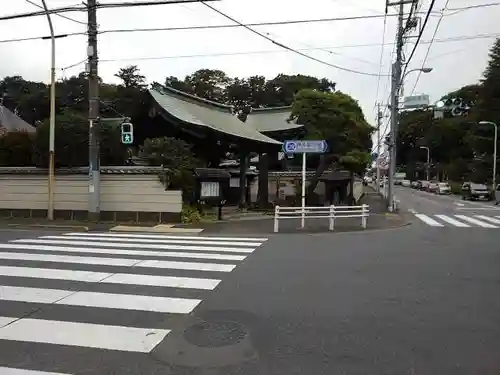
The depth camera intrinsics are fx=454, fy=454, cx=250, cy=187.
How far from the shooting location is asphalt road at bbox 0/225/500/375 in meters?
4.00

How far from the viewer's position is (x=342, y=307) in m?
5.73

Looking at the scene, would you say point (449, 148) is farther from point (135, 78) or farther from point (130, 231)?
point (130, 231)

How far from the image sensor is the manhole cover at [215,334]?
451 cm

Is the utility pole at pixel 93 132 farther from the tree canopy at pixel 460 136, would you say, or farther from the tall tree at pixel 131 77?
the tree canopy at pixel 460 136

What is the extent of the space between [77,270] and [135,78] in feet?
121

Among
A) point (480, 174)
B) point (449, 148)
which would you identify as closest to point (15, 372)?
point (480, 174)

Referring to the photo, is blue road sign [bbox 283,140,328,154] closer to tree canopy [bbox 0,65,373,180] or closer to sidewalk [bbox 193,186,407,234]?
sidewalk [bbox 193,186,407,234]

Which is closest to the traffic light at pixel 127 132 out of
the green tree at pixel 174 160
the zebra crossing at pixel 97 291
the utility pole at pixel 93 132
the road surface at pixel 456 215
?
the utility pole at pixel 93 132

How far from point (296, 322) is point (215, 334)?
3.16 feet

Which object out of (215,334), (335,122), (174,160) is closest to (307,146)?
(174,160)

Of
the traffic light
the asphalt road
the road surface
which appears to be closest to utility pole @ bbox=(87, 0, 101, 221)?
the traffic light

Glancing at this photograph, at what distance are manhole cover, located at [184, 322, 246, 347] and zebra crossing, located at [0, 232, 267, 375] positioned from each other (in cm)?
31

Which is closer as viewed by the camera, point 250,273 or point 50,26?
point 250,273

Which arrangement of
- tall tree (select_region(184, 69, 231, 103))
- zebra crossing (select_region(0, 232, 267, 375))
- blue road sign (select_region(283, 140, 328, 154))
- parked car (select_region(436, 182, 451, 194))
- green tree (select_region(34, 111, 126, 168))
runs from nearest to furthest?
zebra crossing (select_region(0, 232, 267, 375)) < blue road sign (select_region(283, 140, 328, 154)) < green tree (select_region(34, 111, 126, 168)) < tall tree (select_region(184, 69, 231, 103)) < parked car (select_region(436, 182, 451, 194))
